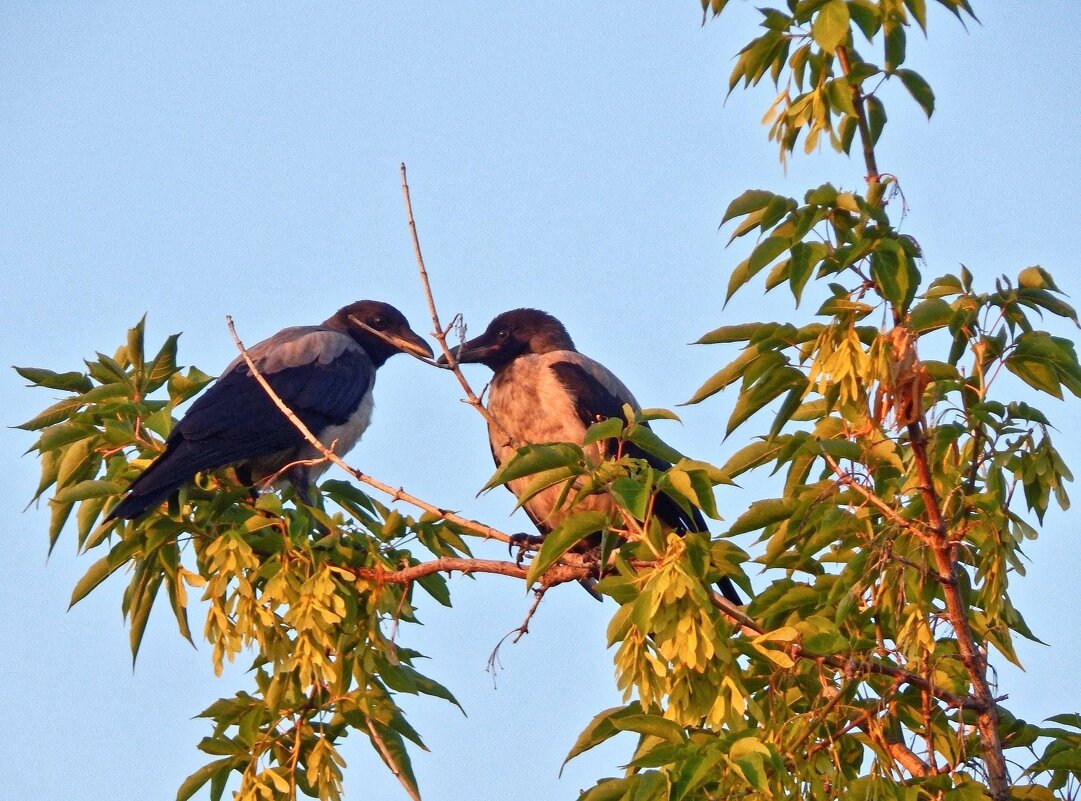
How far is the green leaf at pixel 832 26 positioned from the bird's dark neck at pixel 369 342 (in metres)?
5.17

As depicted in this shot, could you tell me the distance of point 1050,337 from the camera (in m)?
3.32

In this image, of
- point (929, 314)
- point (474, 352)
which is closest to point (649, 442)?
point (929, 314)

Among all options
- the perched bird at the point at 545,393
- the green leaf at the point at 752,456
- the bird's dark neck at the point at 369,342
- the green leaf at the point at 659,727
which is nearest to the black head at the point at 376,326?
the bird's dark neck at the point at 369,342

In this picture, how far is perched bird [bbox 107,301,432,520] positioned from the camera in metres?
5.66

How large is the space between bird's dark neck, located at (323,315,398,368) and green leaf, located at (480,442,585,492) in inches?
210

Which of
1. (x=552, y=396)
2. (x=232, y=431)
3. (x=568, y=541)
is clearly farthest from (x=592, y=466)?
(x=552, y=396)

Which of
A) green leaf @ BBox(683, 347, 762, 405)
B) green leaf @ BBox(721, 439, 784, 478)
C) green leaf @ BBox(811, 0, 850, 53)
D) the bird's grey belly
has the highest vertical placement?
the bird's grey belly

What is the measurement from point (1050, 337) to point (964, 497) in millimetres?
458

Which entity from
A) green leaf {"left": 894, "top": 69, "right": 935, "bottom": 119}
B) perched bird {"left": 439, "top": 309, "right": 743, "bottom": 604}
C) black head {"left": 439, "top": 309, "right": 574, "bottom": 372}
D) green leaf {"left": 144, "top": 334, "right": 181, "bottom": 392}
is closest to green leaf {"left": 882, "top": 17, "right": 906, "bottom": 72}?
green leaf {"left": 894, "top": 69, "right": 935, "bottom": 119}

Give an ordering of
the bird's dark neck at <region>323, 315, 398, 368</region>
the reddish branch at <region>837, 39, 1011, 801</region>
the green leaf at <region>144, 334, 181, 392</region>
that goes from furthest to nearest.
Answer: the bird's dark neck at <region>323, 315, 398, 368</region>
the green leaf at <region>144, 334, 181, 392</region>
the reddish branch at <region>837, 39, 1011, 801</region>

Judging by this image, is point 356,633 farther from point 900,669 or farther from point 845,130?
point 845,130

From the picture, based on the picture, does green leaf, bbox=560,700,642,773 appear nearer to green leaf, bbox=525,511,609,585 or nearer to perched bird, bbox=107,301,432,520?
green leaf, bbox=525,511,609,585

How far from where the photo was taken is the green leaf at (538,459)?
9.42ft

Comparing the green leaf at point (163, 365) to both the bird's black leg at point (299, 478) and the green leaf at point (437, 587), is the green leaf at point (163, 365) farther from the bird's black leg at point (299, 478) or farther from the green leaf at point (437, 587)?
the bird's black leg at point (299, 478)
